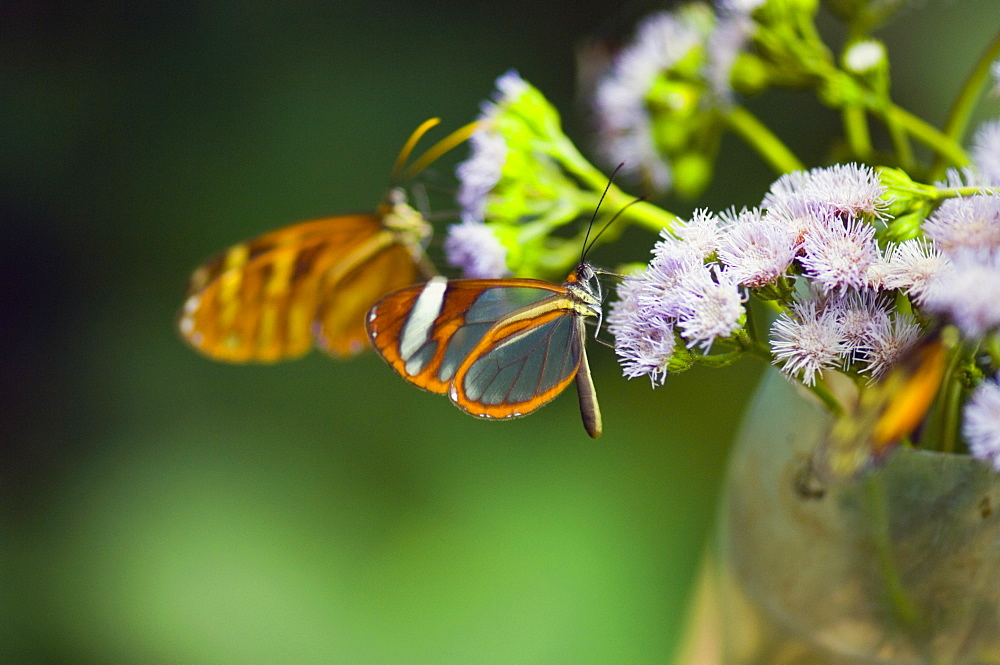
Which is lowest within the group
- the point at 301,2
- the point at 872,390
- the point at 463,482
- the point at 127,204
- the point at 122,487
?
the point at 122,487

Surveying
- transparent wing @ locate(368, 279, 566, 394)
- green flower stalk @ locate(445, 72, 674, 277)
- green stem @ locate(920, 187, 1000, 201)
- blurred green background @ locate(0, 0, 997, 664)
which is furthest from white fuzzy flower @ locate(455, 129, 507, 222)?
blurred green background @ locate(0, 0, 997, 664)

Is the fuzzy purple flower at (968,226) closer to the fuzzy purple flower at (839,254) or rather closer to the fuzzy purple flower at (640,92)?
the fuzzy purple flower at (839,254)

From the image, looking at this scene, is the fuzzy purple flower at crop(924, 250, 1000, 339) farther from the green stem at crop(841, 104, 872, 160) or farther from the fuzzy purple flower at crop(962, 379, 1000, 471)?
the green stem at crop(841, 104, 872, 160)

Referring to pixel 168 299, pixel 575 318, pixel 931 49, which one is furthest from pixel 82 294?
pixel 931 49

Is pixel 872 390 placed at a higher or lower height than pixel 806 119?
lower

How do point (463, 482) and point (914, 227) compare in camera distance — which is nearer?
point (914, 227)

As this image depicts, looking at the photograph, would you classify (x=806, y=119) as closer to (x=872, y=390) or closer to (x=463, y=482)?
(x=463, y=482)
